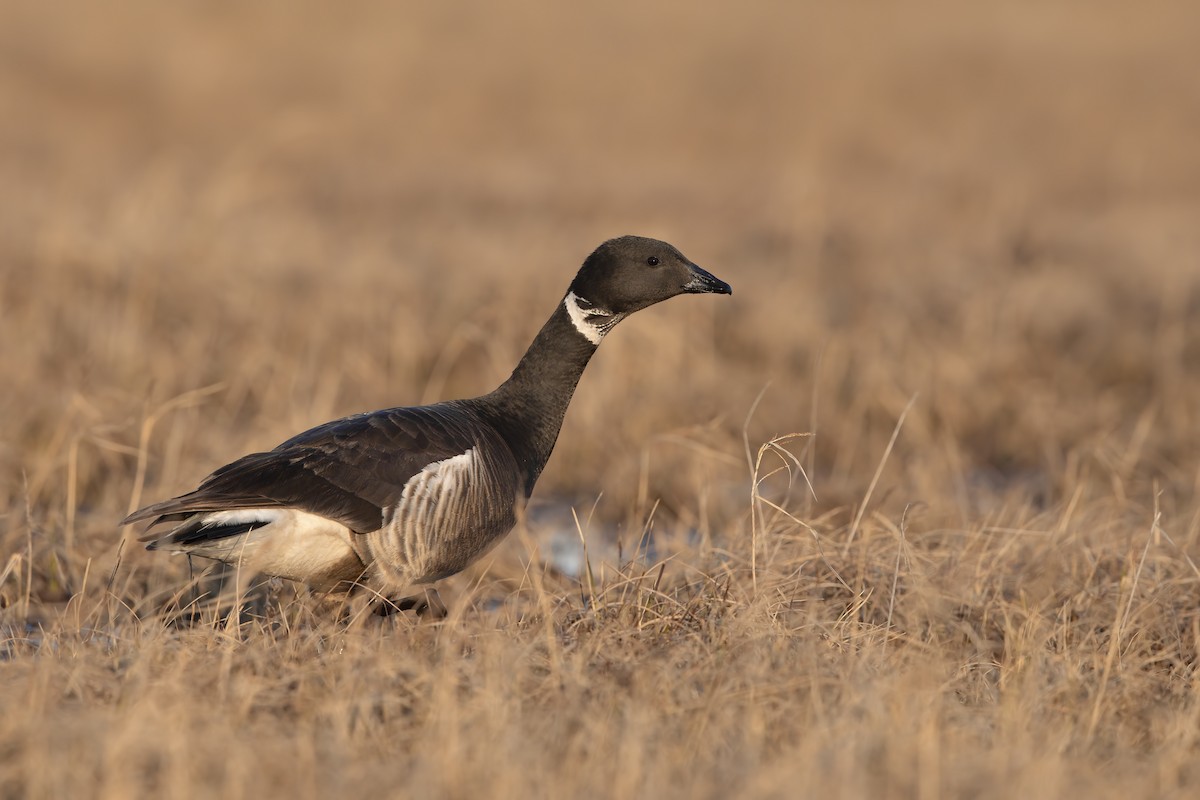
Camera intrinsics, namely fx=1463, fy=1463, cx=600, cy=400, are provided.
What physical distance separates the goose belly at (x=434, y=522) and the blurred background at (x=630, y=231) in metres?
1.13

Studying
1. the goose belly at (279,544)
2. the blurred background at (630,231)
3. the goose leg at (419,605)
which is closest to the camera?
the goose belly at (279,544)

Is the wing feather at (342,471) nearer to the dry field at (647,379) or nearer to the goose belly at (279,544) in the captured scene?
the goose belly at (279,544)

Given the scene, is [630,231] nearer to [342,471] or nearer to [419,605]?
[419,605]

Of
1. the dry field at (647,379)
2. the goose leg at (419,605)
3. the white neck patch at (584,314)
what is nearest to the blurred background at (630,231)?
the dry field at (647,379)

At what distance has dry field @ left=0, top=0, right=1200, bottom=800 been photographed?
→ 406cm

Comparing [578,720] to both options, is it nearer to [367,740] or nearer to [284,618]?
[367,740]

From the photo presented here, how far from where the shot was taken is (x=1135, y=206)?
15.4 meters

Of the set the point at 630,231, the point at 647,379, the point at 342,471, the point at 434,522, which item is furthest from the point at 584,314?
the point at 630,231

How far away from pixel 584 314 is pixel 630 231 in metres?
7.72

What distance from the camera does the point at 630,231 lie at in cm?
1377

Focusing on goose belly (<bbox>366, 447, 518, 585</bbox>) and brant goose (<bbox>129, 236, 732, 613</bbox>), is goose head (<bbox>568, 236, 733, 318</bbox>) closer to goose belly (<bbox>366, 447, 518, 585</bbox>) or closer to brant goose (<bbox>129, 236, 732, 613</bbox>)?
brant goose (<bbox>129, 236, 732, 613</bbox>)

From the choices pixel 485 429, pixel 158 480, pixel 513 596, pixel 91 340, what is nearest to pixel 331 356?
pixel 91 340

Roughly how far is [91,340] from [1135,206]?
428 inches

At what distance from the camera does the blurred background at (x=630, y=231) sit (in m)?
8.55
